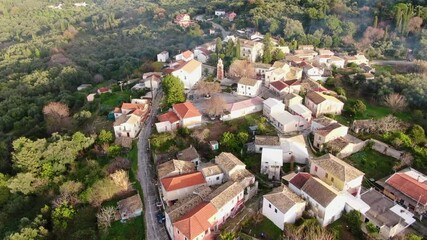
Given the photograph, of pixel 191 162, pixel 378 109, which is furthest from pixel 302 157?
pixel 378 109

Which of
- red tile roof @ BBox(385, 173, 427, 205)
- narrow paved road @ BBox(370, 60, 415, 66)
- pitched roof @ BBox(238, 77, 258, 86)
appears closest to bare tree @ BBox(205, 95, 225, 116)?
pitched roof @ BBox(238, 77, 258, 86)

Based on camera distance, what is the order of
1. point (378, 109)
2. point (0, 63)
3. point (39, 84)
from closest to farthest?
point (378, 109)
point (39, 84)
point (0, 63)

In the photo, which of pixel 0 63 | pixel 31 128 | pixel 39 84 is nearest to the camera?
pixel 31 128

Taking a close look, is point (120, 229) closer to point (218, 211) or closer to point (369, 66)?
point (218, 211)

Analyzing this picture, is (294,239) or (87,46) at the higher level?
(294,239)

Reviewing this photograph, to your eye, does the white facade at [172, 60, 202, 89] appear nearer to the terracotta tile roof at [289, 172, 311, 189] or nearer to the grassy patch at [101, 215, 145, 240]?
the grassy patch at [101, 215, 145, 240]

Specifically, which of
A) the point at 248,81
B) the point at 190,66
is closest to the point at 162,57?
the point at 190,66

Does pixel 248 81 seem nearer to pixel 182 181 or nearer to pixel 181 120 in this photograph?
pixel 181 120
